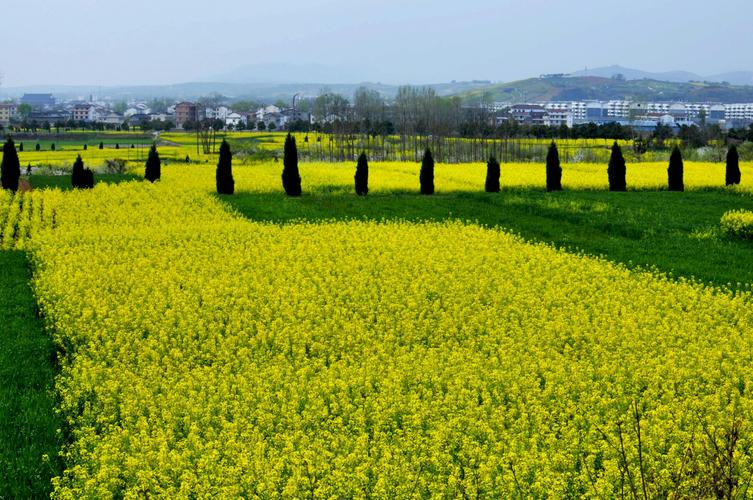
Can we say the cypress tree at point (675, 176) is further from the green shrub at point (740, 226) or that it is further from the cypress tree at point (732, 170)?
the green shrub at point (740, 226)

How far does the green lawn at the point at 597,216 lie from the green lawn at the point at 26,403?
44.3 feet

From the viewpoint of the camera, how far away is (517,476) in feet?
24.1

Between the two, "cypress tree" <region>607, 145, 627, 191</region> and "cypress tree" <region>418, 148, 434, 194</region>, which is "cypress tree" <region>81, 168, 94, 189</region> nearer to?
"cypress tree" <region>418, 148, 434, 194</region>

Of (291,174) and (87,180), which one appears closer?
(291,174)

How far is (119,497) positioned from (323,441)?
2244mm

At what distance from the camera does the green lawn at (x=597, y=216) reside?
19766 mm

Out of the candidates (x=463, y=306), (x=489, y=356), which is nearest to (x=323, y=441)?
(x=489, y=356)

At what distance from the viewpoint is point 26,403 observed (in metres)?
10.2

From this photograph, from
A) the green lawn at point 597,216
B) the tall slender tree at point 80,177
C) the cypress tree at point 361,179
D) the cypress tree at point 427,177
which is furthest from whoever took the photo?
the tall slender tree at point 80,177

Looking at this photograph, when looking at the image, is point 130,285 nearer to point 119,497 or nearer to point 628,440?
point 119,497

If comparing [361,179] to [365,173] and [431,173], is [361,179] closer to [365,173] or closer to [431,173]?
[365,173]

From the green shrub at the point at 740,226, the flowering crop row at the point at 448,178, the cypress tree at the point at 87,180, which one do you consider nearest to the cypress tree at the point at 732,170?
the flowering crop row at the point at 448,178

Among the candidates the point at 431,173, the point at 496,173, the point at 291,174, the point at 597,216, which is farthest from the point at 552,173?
the point at 291,174

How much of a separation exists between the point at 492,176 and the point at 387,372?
85.9 feet
